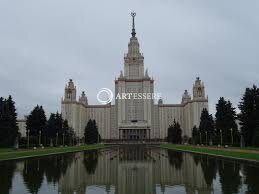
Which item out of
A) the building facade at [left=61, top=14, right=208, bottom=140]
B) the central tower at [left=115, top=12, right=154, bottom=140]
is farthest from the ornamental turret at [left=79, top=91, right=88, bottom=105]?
the central tower at [left=115, top=12, right=154, bottom=140]

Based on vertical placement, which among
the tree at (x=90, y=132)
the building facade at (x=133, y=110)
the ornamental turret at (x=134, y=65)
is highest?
the ornamental turret at (x=134, y=65)

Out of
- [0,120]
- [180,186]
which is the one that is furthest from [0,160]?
[0,120]

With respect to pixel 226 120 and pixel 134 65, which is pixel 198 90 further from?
pixel 226 120

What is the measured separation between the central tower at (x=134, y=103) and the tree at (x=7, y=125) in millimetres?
73369

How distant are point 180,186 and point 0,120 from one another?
39.6 m

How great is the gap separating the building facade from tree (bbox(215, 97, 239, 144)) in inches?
2065

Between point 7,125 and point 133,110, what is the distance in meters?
80.1

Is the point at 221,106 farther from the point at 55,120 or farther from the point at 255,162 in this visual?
the point at 255,162

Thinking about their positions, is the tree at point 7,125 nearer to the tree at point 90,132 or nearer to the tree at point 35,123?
the tree at point 35,123

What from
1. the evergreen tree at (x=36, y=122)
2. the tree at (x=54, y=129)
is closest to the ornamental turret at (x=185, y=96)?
the tree at (x=54, y=129)

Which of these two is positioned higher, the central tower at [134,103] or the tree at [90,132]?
the central tower at [134,103]

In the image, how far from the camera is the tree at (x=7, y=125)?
46.6 metres

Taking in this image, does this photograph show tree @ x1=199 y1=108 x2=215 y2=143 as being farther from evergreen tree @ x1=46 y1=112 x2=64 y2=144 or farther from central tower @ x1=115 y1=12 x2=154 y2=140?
central tower @ x1=115 y1=12 x2=154 y2=140

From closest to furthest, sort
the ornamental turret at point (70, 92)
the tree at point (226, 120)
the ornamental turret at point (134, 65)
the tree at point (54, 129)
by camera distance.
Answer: the tree at point (226, 120) → the tree at point (54, 129) → the ornamental turret at point (70, 92) → the ornamental turret at point (134, 65)
